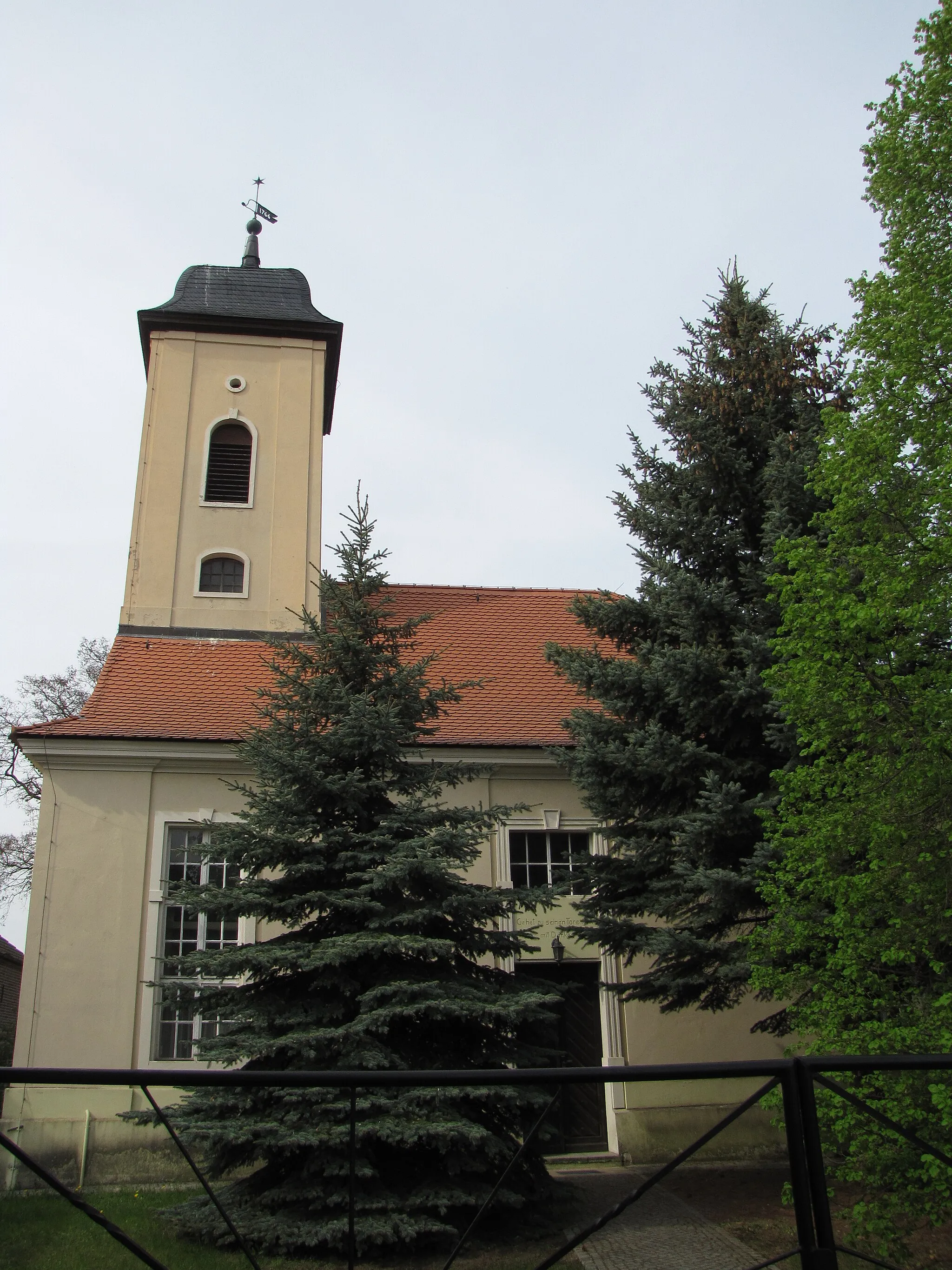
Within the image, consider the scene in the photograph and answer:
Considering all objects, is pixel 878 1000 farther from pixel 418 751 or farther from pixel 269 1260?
pixel 418 751

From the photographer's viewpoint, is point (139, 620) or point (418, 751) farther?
point (139, 620)

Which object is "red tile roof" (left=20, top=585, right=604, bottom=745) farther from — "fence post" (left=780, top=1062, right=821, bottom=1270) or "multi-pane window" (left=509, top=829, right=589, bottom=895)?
"fence post" (left=780, top=1062, right=821, bottom=1270)

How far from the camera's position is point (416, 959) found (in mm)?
8594

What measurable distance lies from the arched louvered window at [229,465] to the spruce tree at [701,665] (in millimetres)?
7350

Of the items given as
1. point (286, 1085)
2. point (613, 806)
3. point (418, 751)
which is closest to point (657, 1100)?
point (613, 806)

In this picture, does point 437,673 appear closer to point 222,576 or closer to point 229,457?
point 222,576

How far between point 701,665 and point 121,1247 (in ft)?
22.7

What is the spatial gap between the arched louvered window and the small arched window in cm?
102

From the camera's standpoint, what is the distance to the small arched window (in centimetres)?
→ 1564

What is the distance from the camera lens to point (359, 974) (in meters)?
8.52

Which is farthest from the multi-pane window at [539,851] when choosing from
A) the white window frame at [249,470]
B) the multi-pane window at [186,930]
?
the white window frame at [249,470]

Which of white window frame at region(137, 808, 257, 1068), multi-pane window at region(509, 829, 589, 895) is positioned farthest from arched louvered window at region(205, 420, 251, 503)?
multi-pane window at region(509, 829, 589, 895)

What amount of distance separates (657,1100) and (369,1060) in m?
5.51

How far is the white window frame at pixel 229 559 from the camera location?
1550cm
